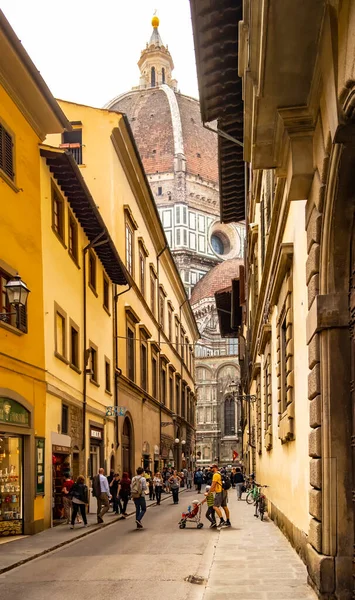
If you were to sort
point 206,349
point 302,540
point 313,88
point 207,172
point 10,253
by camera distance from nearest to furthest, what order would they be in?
point 313,88 → point 302,540 → point 10,253 → point 206,349 → point 207,172

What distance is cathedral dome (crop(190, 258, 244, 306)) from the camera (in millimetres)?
107062

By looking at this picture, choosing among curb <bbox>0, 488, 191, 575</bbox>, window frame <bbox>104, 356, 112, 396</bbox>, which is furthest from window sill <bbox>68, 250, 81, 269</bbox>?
curb <bbox>0, 488, 191, 575</bbox>

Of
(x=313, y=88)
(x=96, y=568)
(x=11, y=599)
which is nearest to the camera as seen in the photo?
(x=313, y=88)

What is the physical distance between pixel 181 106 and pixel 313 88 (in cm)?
12311

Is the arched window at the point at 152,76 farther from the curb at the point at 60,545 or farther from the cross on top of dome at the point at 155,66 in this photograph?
the curb at the point at 60,545

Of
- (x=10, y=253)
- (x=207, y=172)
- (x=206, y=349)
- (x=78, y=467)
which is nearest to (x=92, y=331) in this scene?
(x=78, y=467)

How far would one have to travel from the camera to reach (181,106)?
5044 inches

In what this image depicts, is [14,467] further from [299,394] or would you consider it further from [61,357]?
[299,394]

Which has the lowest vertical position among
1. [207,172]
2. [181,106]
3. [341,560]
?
[341,560]

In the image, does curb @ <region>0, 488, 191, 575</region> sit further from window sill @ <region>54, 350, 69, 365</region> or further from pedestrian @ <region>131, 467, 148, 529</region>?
window sill @ <region>54, 350, 69, 365</region>

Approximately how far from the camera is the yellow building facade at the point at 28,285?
1689cm

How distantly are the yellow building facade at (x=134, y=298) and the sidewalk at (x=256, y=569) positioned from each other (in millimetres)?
6801

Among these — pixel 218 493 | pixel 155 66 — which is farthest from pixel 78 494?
pixel 155 66

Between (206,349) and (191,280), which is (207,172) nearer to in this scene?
(191,280)
